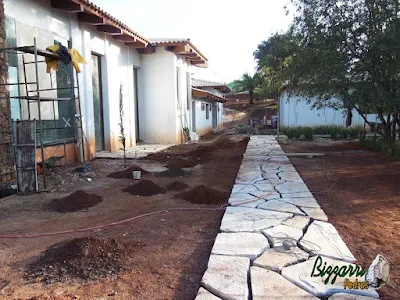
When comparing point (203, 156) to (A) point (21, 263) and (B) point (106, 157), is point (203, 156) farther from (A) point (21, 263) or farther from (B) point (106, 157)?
(A) point (21, 263)

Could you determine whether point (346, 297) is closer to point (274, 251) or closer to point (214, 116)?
point (274, 251)

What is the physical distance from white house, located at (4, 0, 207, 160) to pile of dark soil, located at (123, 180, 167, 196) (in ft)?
8.01

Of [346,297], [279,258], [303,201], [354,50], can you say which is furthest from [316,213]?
[354,50]

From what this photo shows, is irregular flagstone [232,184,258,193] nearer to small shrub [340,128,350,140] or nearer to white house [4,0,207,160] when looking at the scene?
white house [4,0,207,160]

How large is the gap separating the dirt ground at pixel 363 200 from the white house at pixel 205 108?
10353 millimetres

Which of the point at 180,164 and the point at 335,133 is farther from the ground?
the point at 335,133

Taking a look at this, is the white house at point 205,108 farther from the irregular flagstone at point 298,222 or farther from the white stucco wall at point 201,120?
the irregular flagstone at point 298,222

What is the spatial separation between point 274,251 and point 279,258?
151 mm

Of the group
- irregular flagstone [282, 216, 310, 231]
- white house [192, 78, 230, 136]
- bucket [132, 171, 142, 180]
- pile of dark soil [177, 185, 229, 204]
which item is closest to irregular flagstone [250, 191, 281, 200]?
pile of dark soil [177, 185, 229, 204]

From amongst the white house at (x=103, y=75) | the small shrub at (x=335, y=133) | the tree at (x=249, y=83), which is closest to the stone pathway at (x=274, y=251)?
the white house at (x=103, y=75)

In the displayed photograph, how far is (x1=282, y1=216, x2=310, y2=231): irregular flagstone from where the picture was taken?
3700mm

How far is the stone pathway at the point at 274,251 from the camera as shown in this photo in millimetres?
2373

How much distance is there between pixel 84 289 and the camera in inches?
98.8

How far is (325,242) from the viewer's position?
3.22 meters
